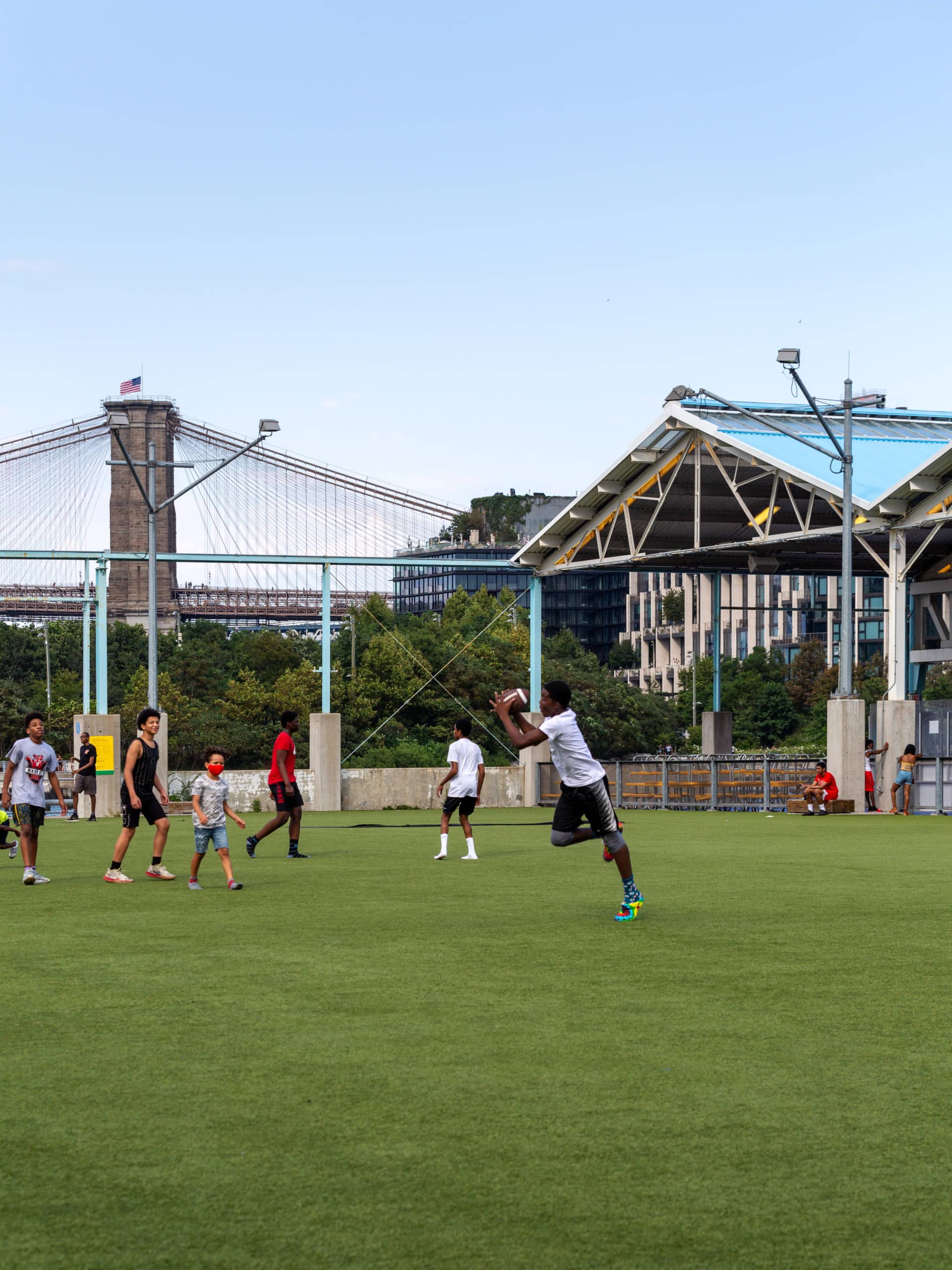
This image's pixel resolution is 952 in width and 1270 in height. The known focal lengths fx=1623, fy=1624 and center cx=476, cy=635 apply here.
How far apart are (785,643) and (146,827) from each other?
105267 mm

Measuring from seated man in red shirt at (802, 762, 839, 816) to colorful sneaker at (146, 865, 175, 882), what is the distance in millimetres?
17857

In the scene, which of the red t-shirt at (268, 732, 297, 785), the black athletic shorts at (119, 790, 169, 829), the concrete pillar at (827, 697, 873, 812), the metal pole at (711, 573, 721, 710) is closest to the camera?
the black athletic shorts at (119, 790, 169, 829)

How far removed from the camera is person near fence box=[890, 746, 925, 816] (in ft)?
107

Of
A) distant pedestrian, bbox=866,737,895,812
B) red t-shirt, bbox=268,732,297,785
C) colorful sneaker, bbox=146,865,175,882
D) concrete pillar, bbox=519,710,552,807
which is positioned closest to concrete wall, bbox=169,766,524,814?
concrete pillar, bbox=519,710,552,807

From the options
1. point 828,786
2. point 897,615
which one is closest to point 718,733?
point 897,615

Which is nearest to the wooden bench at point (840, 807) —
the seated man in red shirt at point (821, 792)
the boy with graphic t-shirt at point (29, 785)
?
the seated man in red shirt at point (821, 792)

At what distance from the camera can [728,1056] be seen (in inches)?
294

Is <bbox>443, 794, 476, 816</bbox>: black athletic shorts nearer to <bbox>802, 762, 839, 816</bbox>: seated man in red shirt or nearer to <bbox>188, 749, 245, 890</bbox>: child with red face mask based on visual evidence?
<bbox>188, 749, 245, 890</bbox>: child with red face mask

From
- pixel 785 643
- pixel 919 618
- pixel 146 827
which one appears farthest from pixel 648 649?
pixel 146 827

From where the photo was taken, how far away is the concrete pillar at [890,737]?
33625 millimetres

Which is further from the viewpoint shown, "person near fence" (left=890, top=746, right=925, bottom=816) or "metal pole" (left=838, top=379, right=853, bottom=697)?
"person near fence" (left=890, top=746, right=925, bottom=816)

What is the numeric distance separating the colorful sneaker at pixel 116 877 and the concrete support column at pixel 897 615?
20.6 meters

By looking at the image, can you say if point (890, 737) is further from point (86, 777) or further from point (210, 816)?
point (210, 816)

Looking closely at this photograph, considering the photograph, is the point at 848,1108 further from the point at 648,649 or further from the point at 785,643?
the point at 648,649
